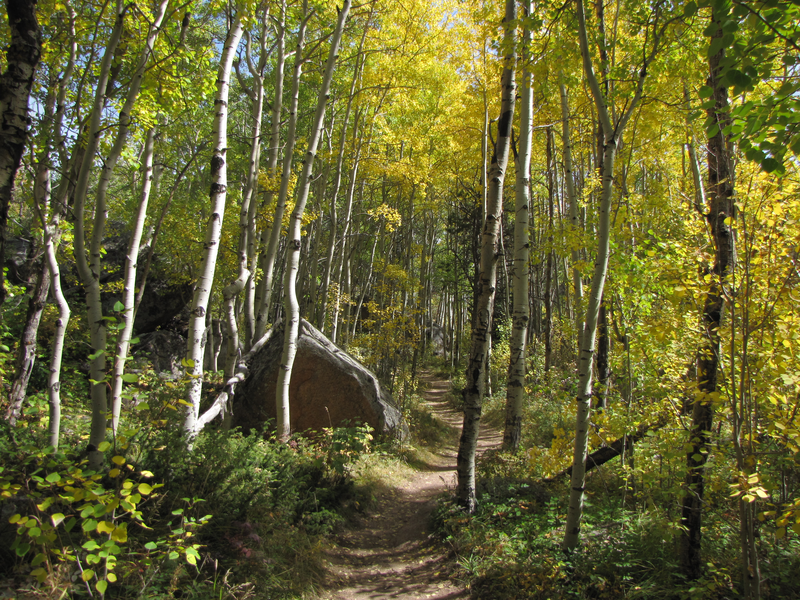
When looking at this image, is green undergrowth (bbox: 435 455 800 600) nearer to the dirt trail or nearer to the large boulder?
the dirt trail

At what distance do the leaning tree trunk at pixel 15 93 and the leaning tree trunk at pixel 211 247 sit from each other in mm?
2339

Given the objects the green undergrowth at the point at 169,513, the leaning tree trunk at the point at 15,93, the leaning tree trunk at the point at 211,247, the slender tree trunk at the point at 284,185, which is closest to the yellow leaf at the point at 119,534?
the green undergrowth at the point at 169,513

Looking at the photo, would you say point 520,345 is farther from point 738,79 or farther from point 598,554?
point 738,79

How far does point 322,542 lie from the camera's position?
4676 millimetres

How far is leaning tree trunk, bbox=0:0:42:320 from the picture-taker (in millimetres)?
1978

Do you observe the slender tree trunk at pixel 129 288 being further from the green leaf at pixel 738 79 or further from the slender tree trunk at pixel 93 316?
the green leaf at pixel 738 79

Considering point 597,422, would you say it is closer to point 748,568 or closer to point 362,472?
point 748,568

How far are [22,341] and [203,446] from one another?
3.31 metres

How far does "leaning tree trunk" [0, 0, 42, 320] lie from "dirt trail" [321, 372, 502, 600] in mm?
3902

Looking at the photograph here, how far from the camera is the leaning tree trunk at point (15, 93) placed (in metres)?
1.98

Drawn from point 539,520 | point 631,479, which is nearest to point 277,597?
point 539,520

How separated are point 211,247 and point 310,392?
3841 mm

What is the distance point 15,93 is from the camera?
2.06 metres

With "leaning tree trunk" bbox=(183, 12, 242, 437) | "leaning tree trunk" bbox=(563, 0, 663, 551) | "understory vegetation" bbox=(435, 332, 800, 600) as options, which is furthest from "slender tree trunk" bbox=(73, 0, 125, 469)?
"leaning tree trunk" bbox=(563, 0, 663, 551)
